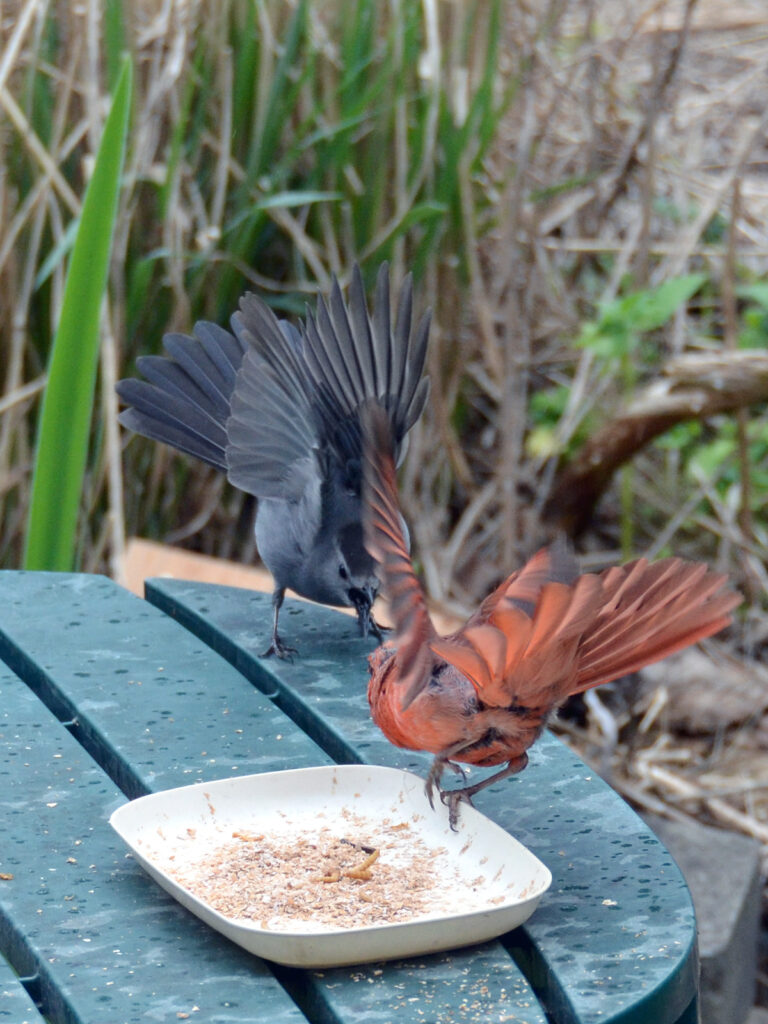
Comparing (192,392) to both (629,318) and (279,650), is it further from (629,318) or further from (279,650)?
(629,318)

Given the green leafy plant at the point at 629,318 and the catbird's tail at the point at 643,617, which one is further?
the green leafy plant at the point at 629,318

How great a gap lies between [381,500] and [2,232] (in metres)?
2.39

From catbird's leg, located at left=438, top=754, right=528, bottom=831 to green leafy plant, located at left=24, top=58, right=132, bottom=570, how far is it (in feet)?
4.31

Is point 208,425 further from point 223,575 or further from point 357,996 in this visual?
point 357,996

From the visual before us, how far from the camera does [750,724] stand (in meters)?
3.44

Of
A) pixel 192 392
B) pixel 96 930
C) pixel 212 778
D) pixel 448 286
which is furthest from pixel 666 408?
pixel 96 930

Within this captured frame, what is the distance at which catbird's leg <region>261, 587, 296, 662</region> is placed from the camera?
1919mm

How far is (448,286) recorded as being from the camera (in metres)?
3.70

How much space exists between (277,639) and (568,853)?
2.38 ft

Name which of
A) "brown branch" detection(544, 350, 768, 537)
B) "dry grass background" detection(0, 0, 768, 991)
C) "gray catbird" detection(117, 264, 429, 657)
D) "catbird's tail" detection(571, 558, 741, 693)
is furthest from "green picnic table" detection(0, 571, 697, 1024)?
"brown branch" detection(544, 350, 768, 537)

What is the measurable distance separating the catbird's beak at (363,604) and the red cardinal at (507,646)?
0.71 meters

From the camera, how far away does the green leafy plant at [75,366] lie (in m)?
2.35

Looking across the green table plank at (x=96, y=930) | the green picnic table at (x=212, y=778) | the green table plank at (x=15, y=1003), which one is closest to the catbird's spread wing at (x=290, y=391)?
the green picnic table at (x=212, y=778)

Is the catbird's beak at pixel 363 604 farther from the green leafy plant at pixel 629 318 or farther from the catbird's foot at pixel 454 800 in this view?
the green leafy plant at pixel 629 318
